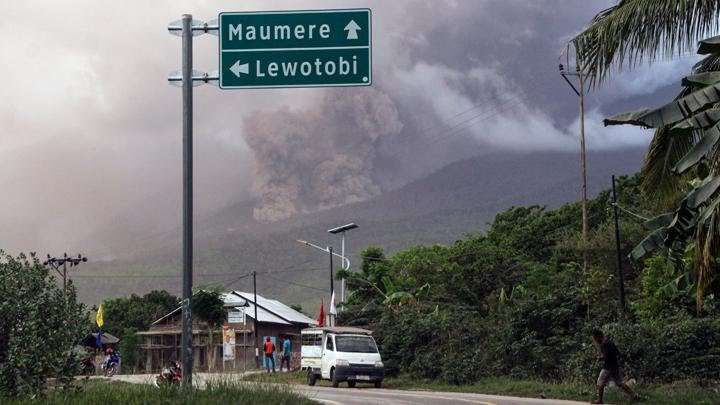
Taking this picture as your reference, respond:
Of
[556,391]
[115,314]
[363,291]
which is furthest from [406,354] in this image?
[115,314]

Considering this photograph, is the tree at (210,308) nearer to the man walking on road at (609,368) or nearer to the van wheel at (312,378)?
the van wheel at (312,378)

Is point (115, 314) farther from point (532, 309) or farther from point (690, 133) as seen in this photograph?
point (690, 133)

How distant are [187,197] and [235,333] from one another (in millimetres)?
66703

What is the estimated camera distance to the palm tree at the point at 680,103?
1277 centimetres

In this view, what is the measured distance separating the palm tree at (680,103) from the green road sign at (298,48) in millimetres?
3264

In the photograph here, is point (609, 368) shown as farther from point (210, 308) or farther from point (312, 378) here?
point (210, 308)

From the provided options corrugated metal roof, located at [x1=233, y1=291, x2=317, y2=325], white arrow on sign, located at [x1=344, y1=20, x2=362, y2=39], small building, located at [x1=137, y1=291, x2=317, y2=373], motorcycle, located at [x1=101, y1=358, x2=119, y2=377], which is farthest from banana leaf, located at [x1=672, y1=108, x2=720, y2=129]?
corrugated metal roof, located at [x1=233, y1=291, x2=317, y2=325]

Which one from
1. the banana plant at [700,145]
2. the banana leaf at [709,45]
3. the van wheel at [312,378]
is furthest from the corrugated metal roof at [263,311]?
the banana leaf at [709,45]

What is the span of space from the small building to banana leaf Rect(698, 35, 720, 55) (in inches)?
2577

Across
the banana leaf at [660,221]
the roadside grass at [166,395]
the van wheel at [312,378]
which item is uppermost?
the banana leaf at [660,221]

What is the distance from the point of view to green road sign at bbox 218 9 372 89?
15312 mm

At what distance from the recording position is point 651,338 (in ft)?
85.6

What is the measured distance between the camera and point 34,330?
578 inches

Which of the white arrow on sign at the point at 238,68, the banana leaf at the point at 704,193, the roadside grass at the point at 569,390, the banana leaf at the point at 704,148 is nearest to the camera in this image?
the banana leaf at the point at 704,148
